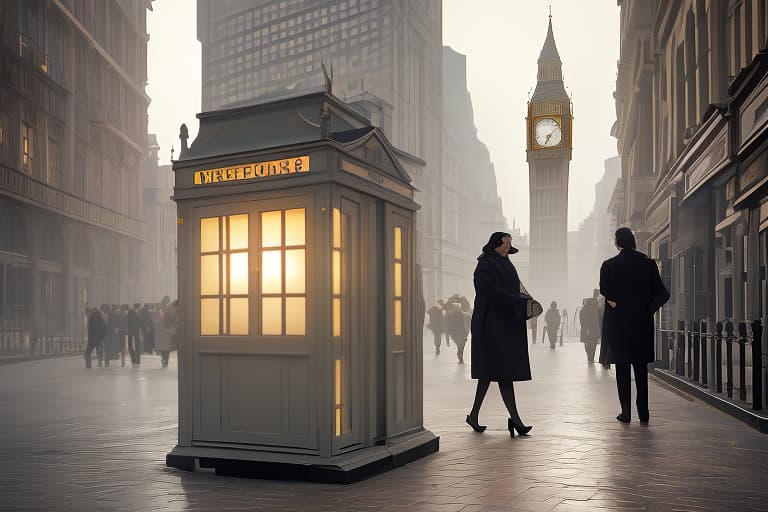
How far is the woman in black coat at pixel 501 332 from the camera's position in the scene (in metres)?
8.43

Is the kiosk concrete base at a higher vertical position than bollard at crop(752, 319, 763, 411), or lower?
lower

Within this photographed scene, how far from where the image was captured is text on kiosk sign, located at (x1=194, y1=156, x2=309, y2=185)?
6.49 m

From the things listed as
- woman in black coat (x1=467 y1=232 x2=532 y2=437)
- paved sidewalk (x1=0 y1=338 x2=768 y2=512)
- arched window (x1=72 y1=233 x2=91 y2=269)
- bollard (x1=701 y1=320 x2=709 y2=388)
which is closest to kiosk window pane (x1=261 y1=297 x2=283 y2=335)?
paved sidewalk (x1=0 y1=338 x2=768 y2=512)

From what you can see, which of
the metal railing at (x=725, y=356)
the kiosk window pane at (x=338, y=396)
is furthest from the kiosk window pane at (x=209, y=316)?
the metal railing at (x=725, y=356)

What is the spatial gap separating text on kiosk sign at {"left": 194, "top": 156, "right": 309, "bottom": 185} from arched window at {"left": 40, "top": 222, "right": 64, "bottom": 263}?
27983 mm

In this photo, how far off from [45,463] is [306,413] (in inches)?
Result: 97.8

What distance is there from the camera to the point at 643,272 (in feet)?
30.7

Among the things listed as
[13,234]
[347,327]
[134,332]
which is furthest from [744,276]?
[13,234]

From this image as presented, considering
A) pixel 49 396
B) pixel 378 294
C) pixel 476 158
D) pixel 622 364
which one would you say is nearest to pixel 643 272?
pixel 622 364

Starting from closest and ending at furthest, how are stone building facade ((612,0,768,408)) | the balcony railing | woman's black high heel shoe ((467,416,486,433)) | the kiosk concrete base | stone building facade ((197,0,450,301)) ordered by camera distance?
1. the kiosk concrete base
2. woman's black high heel shoe ((467,416,486,433))
3. stone building facade ((612,0,768,408))
4. the balcony railing
5. stone building facade ((197,0,450,301))

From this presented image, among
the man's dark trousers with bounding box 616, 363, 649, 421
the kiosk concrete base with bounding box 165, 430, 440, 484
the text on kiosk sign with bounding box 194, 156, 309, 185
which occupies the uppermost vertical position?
the text on kiosk sign with bounding box 194, 156, 309, 185

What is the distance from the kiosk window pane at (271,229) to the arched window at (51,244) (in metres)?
28.4

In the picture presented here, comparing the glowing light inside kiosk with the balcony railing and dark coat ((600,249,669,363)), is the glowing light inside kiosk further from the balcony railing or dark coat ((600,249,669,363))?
the balcony railing

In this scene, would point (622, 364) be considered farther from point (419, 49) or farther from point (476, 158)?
point (476, 158)
